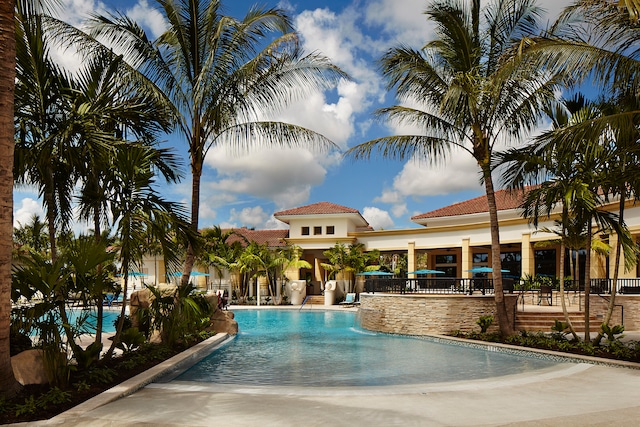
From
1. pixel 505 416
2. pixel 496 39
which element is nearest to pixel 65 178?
pixel 505 416

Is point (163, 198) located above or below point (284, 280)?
above

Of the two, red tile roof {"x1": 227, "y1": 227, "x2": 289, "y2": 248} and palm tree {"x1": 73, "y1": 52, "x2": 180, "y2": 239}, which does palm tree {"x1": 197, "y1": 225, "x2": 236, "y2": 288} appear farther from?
palm tree {"x1": 73, "y1": 52, "x2": 180, "y2": 239}

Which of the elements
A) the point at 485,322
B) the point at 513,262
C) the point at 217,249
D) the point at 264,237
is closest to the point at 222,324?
the point at 485,322

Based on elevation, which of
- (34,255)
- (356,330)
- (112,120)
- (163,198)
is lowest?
(356,330)

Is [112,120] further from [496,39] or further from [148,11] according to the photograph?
[496,39]

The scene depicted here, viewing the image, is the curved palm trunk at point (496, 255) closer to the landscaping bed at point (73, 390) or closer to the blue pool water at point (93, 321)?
the landscaping bed at point (73, 390)

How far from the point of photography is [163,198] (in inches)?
369

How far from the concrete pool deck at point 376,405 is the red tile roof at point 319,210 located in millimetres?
27230

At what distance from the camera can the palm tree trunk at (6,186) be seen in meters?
6.52

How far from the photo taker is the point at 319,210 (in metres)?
36.9

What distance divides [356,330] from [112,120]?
1268 centimetres

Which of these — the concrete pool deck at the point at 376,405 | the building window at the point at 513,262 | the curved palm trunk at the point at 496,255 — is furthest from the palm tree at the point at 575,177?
the building window at the point at 513,262

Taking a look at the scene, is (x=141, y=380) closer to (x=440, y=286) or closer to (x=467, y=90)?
(x=467, y=90)

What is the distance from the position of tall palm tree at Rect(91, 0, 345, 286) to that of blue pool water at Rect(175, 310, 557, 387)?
2926 millimetres
